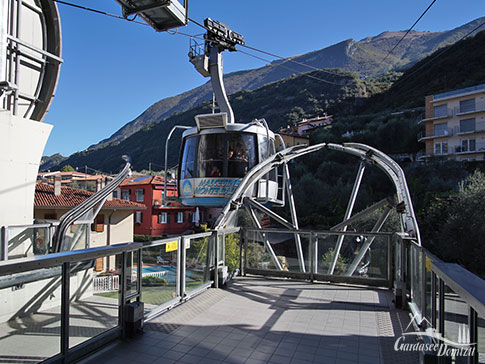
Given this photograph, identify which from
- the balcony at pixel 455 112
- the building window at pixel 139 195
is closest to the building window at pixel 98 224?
the building window at pixel 139 195

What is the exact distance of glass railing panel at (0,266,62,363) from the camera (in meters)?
2.96

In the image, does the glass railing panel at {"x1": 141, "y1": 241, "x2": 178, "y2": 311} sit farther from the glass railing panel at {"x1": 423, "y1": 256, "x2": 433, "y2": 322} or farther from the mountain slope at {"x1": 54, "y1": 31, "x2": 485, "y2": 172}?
the mountain slope at {"x1": 54, "y1": 31, "x2": 485, "y2": 172}

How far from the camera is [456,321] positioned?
2479 millimetres

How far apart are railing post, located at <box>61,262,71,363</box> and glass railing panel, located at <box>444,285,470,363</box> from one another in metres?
3.46

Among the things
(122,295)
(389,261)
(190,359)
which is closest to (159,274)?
(122,295)

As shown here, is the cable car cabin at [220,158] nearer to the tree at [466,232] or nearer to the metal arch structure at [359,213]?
the metal arch structure at [359,213]

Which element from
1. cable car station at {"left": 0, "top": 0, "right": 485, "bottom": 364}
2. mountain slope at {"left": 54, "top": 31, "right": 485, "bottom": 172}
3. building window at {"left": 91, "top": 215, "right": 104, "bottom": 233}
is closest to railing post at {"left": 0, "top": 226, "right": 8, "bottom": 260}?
cable car station at {"left": 0, "top": 0, "right": 485, "bottom": 364}

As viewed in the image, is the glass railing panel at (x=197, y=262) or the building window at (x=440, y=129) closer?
the glass railing panel at (x=197, y=262)

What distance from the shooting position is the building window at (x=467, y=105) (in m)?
41.7

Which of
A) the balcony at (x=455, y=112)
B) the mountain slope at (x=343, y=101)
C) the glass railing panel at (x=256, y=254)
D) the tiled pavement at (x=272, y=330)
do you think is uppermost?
the mountain slope at (x=343, y=101)

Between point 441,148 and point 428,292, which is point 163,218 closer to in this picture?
point 441,148

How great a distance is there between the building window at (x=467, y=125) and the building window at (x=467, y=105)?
133 centimetres

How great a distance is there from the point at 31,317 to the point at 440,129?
50.7m

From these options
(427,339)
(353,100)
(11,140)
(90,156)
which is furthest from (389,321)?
(90,156)
